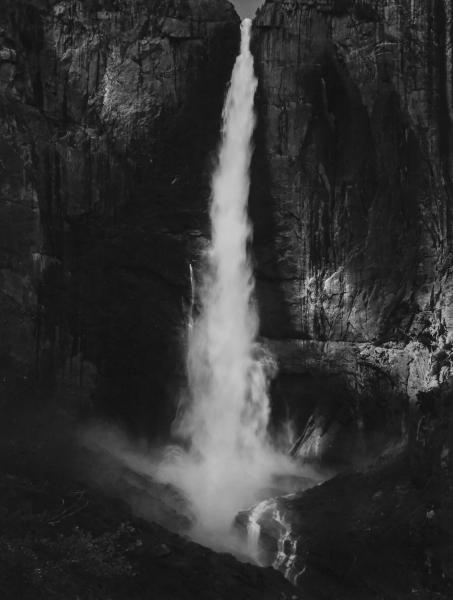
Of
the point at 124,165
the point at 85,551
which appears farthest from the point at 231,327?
the point at 85,551

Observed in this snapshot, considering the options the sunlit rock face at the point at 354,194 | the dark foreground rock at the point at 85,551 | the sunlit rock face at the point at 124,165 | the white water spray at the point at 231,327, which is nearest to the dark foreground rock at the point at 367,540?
the dark foreground rock at the point at 85,551

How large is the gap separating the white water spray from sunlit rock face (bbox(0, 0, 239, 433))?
74 centimetres

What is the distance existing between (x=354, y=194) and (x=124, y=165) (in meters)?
11.2

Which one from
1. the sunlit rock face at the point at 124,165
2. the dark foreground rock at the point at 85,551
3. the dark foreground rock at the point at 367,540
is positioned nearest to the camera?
the dark foreground rock at the point at 85,551

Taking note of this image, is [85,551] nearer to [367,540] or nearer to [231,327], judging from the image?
[367,540]

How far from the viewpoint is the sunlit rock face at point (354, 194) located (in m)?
38.3

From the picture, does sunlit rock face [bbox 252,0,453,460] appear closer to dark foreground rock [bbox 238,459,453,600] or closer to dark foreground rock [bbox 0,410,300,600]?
dark foreground rock [bbox 238,459,453,600]

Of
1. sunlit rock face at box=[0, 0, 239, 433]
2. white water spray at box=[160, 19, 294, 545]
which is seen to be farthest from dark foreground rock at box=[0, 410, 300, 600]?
white water spray at box=[160, 19, 294, 545]

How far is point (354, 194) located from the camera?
129 feet

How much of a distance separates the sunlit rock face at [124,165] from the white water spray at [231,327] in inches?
29.0

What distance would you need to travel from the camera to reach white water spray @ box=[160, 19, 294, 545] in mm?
39406

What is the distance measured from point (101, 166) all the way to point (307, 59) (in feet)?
36.9

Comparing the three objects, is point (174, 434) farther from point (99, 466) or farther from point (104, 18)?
point (104, 18)

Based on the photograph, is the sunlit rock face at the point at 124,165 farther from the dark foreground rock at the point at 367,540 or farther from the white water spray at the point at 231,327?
the dark foreground rock at the point at 367,540
